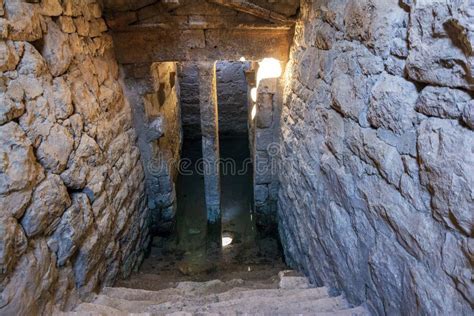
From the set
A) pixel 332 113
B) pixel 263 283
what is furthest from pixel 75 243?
pixel 332 113

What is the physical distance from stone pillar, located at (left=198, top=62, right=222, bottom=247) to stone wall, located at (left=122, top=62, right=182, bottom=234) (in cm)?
46

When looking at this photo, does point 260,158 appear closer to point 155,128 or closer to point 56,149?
point 155,128

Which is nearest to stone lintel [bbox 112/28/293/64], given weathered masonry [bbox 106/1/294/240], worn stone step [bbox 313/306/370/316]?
weathered masonry [bbox 106/1/294/240]

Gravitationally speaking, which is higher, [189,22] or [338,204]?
[189,22]

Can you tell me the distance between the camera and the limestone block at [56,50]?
6.53 ft

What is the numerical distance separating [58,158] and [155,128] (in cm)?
152

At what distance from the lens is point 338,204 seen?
194 centimetres

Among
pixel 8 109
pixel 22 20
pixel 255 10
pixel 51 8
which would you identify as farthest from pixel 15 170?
pixel 255 10

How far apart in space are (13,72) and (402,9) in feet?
6.01

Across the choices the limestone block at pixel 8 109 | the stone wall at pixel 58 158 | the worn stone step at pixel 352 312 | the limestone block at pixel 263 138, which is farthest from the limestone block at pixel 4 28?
the limestone block at pixel 263 138

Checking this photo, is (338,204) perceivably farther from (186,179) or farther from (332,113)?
(186,179)

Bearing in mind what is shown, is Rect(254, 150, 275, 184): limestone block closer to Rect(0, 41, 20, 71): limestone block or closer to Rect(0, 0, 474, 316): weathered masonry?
Rect(0, 0, 474, 316): weathered masonry

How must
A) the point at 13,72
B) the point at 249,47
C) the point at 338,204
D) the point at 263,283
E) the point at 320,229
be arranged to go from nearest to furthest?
the point at 13,72, the point at 338,204, the point at 320,229, the point at 263,283, the point at 249,47

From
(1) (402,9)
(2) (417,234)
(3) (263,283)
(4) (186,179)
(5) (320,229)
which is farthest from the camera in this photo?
(4) (186,179)
